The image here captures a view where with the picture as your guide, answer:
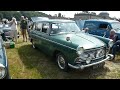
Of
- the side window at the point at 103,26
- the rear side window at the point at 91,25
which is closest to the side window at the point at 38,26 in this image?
the rear side window at the point at 91,25

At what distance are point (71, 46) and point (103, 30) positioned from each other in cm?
542

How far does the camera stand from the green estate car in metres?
4.71

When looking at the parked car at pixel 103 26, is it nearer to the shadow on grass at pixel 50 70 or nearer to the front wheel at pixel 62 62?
the shadow on grass at pixel 50 70

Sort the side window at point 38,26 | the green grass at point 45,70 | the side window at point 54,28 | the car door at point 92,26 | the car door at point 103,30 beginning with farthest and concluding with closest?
1. the car door at point 92,26
2. the car door at point 103,30
3. the side window at point 38,26
4. the side window at point 54,28
5. the green grass at point 45,70

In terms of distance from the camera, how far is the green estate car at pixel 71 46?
4711 millimetres

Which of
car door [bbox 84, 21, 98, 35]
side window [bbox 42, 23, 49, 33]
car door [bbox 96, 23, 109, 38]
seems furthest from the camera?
car door [bbox 84, 21, 98, 35]

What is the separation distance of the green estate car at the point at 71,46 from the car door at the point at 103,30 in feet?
11.7

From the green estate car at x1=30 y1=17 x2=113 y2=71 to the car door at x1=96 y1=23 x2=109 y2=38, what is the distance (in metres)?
3.57

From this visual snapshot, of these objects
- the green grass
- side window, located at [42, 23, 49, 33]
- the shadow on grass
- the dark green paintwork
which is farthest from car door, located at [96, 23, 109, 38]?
the shadow on grass

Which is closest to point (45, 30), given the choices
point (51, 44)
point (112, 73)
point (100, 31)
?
point (51, 44)

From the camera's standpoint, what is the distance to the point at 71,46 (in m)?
4.79

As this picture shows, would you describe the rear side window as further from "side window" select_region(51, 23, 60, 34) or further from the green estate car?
"side window" select_region(51, 23, 60, 34)
